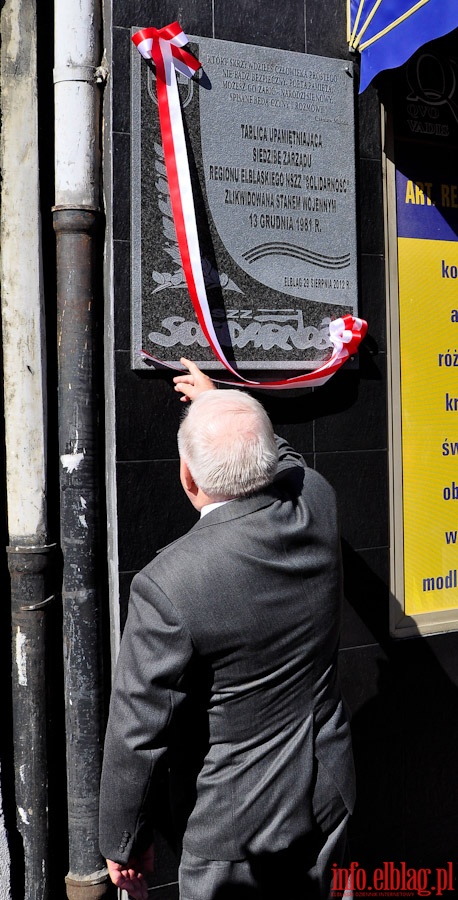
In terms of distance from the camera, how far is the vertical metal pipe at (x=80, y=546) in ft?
10.9

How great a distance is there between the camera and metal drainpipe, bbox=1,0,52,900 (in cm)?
333

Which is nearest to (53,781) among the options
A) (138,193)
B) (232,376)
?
(232,376)

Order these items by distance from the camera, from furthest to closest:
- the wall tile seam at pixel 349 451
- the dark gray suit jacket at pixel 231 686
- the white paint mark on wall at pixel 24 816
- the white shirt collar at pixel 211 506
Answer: the wall tile seam at pixel 349 451 → the white paint mark on wall at pixel 24 816 → the white shirt collar at pixel 211 506 → the dark gray suit jacket at pixel 231 686

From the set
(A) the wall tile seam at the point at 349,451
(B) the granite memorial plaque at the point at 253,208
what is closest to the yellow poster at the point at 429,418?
(A) the wall tile seam at the point at 349,451

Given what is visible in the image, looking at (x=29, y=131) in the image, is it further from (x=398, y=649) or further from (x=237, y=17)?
(x=398, y=649)

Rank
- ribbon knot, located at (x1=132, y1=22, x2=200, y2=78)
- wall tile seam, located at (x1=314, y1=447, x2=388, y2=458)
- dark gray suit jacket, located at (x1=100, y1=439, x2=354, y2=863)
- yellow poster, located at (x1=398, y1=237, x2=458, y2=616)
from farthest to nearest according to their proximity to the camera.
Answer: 1. yellow poster, located at (x1=398, y1=237, x2=458, y2=616)
2. wall tile seam, located at (x1=314, y1=447, x2=388, y2=458)
3. ribbon knot, located at (x1=132, y1=22, x2=200, y2=78)
4. dark gray suit jacket, located at (x1=100, y1=439, x2=354, y2=863)

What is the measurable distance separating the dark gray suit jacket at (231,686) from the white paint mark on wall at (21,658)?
3.27 feet

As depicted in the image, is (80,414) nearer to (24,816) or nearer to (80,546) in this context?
(80,546)

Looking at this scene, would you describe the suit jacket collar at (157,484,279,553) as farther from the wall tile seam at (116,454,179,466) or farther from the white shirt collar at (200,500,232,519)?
the wall tile seam at (116,454,179,466)

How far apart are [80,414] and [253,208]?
1092 millimetres

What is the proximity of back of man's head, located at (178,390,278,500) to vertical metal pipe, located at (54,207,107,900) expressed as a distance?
3.12 feet

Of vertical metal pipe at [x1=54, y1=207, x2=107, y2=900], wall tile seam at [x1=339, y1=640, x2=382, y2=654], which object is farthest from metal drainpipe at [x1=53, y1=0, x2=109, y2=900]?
wall tile seam at [x1=339, y1=640, x2=382, y2=654]

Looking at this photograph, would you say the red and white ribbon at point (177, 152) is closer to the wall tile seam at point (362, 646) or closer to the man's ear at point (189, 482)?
the man's ear at point (189, 482)

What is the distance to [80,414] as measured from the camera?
3.34 metres
